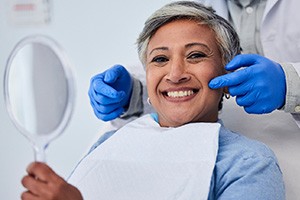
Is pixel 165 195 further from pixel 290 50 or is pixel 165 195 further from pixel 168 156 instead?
pixel 290 50

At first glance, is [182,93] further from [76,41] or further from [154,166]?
[76,41]

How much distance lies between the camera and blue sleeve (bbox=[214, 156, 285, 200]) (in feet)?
3.20

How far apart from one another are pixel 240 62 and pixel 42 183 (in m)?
0.63

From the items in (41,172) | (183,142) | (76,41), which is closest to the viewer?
(41,172)

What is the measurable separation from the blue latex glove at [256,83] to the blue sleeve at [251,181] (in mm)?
205

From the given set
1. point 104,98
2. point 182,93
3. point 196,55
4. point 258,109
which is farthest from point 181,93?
point 104,98

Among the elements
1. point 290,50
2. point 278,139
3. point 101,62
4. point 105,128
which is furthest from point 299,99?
point 101,62

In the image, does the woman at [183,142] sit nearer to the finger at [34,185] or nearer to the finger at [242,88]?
the finger at [242,88]

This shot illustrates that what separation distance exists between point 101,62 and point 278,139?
1023 millimetres

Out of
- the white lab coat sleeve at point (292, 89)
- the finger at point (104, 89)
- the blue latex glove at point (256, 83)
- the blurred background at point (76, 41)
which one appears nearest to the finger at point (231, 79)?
the blue latex glove at point (256, 83)

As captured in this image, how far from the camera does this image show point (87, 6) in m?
2.12

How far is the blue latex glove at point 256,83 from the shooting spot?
1.19m

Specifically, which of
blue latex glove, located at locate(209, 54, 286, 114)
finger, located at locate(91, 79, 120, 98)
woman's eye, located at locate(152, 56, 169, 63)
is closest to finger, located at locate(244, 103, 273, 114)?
blue latex glove, located at locate(209, 54, 286, 114)

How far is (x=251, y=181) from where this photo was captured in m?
0.99
